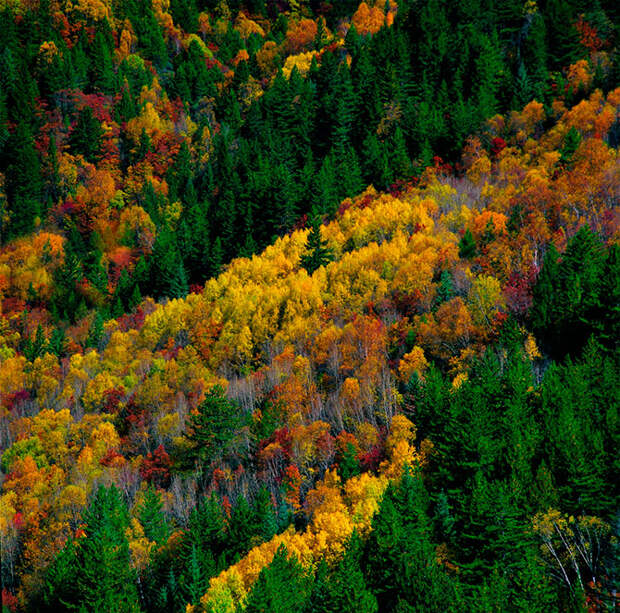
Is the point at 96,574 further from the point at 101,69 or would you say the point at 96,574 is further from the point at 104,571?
the point at 101,69

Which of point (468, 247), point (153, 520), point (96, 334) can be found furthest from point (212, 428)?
point (468, 247)

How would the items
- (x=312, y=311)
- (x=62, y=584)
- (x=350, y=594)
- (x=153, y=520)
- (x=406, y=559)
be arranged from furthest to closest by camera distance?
(x=312, y=311) → (x=153, y=520) → (x=62, y=584) → (x=406, y=559) → (x=350, y=594)

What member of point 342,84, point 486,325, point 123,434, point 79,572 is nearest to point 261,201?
point 342,84

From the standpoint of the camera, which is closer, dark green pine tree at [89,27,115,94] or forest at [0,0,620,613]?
forest at [0,0,620,613]

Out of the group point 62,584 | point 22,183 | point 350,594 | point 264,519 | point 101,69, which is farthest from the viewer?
point 101,69

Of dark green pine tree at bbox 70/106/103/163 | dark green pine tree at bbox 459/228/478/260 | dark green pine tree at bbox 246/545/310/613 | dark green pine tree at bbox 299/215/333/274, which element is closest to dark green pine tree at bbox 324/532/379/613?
dark green pine tree at bbox 246/545/310/613

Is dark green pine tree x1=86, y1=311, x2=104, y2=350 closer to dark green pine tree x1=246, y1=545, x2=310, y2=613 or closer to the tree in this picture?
the tree
